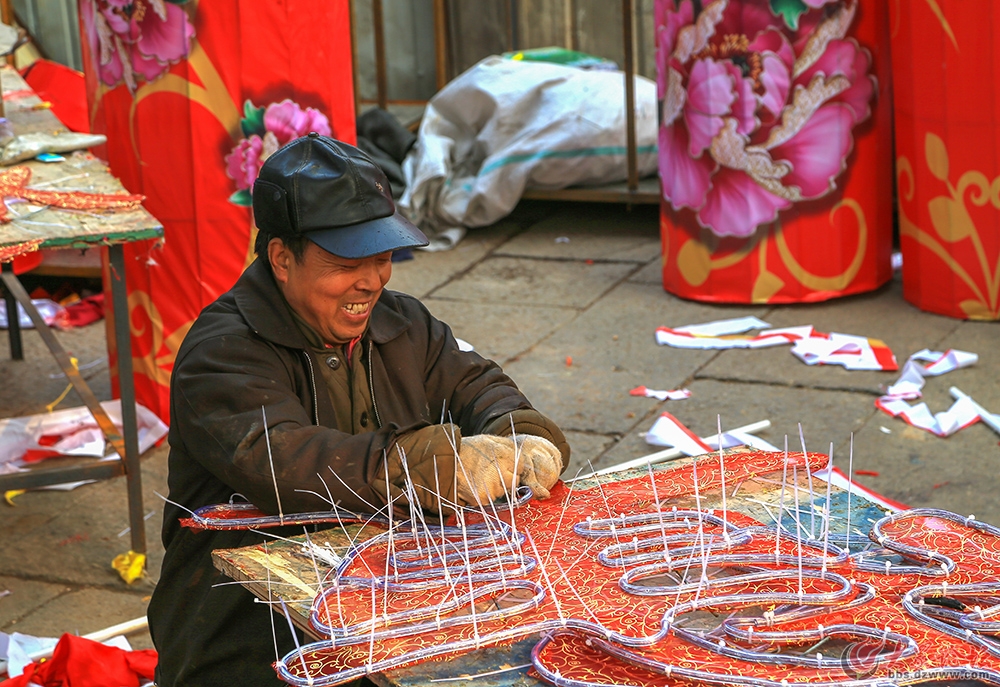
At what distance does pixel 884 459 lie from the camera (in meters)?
3.91

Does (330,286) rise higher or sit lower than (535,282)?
higher

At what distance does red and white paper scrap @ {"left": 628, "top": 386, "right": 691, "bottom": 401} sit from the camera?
4523mm

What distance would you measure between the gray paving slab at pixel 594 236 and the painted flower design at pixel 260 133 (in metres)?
2.38

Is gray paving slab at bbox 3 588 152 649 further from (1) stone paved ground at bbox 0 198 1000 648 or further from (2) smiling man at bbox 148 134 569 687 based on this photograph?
(2) smiling man at bbox 148 134 569 687

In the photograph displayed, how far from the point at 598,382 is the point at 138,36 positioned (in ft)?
6.84

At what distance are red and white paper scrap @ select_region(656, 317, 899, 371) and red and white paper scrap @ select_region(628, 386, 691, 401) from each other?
482mm

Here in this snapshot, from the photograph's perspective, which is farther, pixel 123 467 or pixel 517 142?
pixel 517 142

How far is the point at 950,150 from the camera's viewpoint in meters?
4.85

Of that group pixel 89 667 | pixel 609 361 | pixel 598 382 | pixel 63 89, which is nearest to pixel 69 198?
pixel 89 667

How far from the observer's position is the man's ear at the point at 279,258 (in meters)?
2.21

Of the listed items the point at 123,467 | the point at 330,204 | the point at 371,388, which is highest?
the point at 330,204

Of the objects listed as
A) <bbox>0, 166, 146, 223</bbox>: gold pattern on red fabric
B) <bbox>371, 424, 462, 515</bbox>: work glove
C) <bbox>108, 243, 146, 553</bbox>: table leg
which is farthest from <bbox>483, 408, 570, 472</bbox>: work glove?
<bbox>0, 166, 146, 223</bbox>: gold pattern on red fabric

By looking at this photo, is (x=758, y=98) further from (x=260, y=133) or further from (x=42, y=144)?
(x=42, y=144)

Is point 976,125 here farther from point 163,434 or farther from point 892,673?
point 892,673
